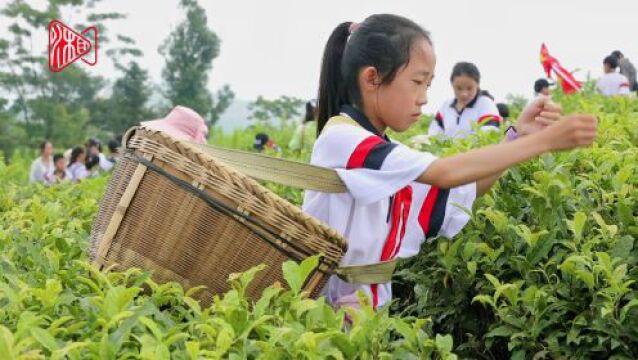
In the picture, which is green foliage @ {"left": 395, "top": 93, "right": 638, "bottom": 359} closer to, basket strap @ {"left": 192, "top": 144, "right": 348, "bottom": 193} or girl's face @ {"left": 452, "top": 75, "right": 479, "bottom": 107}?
basket strap @ {"left": 192, "top": 144, "right": 348, "bottom": 193}

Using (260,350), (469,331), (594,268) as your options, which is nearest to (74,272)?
(260,350)

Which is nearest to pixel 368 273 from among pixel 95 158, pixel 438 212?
pixel 438 212

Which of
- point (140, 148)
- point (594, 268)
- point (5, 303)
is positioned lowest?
point (5, 303)

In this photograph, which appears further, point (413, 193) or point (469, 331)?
point (469, 331)

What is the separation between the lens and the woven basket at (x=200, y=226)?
2084 millimetres

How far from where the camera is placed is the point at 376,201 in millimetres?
2324

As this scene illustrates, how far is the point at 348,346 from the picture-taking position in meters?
1.77

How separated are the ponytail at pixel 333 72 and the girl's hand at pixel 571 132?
2.20 ft

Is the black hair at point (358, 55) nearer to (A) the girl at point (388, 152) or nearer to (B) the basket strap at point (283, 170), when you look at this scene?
(A) the girl at point (388, 152)

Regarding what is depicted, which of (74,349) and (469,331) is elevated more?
(469,331)

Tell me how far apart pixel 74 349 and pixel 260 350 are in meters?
0.37

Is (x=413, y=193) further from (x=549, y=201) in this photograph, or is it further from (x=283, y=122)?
(x=283, y=122)

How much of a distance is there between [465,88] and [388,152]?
4.72 m

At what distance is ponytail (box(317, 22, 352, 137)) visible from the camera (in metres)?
2.65
